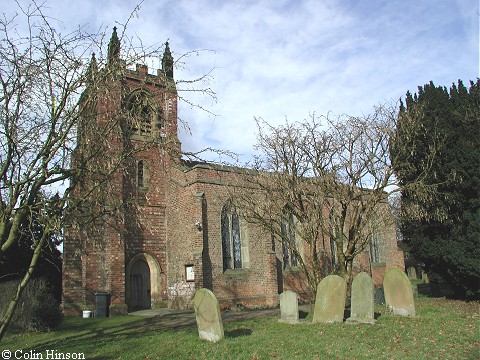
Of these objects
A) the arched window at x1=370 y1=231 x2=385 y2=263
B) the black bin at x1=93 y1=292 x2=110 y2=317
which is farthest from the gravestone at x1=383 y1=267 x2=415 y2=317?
the arched window at x1=370 y1=231 x2=385 y2=263

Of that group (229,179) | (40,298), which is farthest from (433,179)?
(40,298)

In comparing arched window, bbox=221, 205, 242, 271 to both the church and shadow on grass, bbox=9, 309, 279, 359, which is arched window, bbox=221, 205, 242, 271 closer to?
the church

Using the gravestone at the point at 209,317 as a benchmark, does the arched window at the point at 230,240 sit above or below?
above

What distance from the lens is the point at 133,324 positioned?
1395 cm

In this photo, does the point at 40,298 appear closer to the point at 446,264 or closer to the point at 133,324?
the point at 133,324

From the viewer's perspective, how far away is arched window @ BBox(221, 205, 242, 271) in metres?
20.5

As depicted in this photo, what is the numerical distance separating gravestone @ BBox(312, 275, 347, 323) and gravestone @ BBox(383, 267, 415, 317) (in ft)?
6.48

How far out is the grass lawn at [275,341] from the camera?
8281 mm

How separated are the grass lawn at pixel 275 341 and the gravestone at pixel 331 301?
0.44m

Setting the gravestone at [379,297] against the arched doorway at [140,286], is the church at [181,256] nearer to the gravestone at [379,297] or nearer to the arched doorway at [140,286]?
the arched doorway at [140,286]

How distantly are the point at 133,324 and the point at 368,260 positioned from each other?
57.1 feet

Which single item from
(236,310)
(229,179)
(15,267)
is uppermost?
(229,179)

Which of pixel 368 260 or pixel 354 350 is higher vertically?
pixel 368 260

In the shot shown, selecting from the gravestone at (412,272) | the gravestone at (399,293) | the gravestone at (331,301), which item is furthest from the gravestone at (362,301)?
the gravestone at (412,272)
